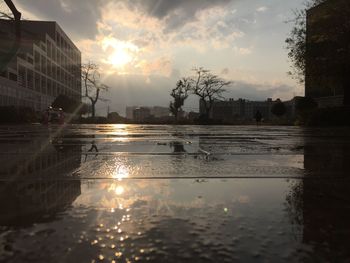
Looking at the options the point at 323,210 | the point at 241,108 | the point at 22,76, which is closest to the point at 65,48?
the point at 22,76

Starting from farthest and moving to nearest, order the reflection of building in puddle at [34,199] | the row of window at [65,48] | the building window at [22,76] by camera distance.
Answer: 1. the row of window at [65,48]
2. the building window at [22,76]
3. the reflection of building in puddle at [34,199]

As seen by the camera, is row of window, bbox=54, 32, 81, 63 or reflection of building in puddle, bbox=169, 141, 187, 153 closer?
reflection of building in puddle, bbox=169, 141, 187, 153

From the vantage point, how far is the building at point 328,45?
2308 centimetres

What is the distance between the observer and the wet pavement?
255 cm

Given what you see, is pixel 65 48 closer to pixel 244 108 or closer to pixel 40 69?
pixel 40 69

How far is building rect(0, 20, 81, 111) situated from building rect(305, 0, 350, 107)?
3923cm

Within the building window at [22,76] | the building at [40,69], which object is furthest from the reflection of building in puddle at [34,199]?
the building window at [22,76]

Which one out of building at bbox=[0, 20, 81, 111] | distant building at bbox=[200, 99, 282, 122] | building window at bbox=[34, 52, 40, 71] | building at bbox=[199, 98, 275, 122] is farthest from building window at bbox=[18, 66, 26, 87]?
building at bbox=[199, 98, 275, 122]

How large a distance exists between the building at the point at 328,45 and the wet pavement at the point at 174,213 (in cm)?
1938

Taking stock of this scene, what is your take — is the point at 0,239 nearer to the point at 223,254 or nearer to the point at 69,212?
the point at 69,212

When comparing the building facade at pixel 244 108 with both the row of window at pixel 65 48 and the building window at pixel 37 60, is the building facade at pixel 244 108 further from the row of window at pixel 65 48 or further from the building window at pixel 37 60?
the building window at pixel 37 60

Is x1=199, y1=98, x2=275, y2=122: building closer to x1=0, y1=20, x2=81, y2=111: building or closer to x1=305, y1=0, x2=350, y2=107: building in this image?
x1=0, y1=20, x2=81, y2=111: building

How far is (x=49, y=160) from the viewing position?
6.84 meters

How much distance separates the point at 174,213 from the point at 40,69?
92.0 metres
